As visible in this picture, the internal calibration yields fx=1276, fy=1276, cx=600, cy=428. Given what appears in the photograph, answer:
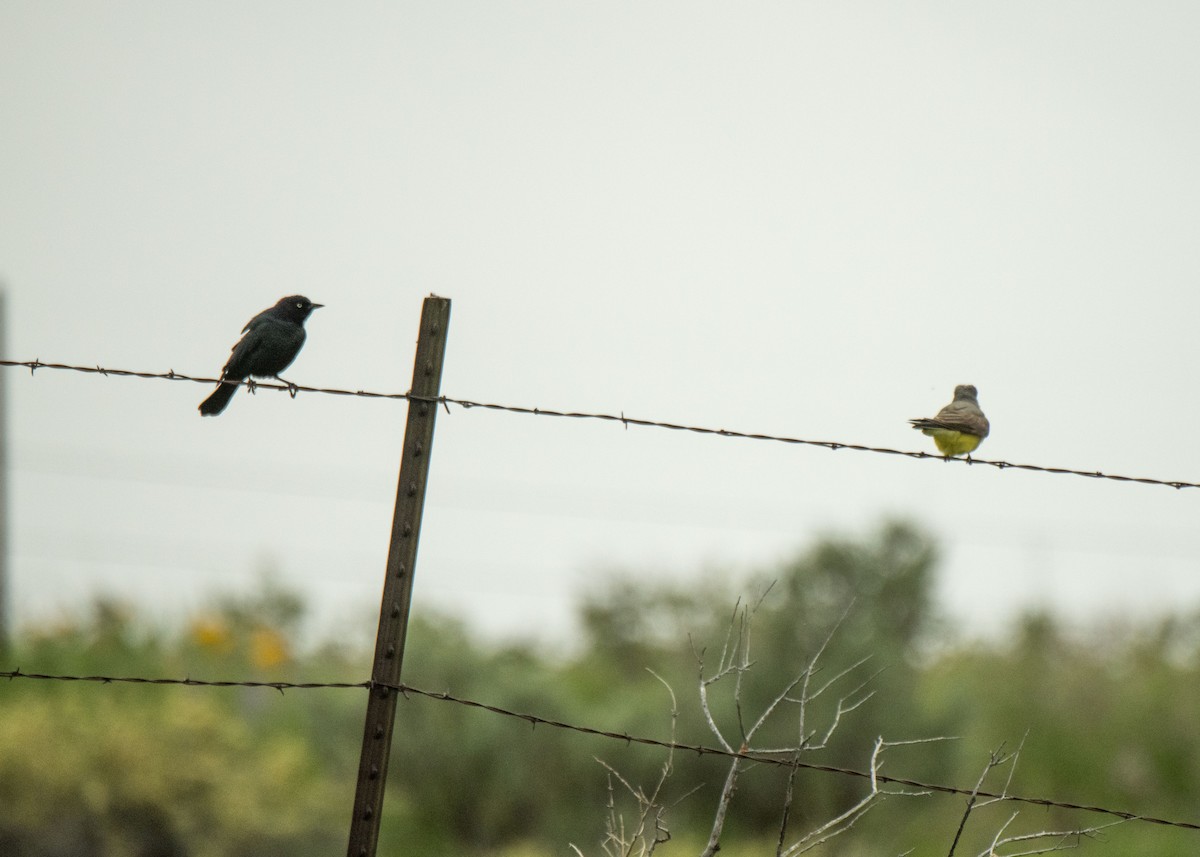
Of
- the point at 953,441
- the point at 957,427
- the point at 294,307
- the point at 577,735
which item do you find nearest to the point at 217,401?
the point at 294,307

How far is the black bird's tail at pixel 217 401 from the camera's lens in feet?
17.3

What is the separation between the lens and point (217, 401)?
5.32 meters

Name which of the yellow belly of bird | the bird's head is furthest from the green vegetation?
the bird's head

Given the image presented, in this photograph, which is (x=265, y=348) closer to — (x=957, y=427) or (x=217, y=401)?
(x=217, y=401)

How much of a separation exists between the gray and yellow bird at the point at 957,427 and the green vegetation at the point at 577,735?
9.75 feet

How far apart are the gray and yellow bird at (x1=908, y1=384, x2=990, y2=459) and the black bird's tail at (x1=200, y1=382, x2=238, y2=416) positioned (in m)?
3.17

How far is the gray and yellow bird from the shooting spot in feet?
20.2

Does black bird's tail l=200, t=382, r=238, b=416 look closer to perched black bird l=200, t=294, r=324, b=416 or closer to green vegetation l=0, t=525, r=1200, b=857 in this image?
perched black bird l=200, t=294, r=324, b=416

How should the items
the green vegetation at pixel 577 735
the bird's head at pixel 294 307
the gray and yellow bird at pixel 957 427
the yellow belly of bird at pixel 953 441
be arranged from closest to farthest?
1. the bird's head at pixel 294 307
2. the gray and yellow bird at pixel 957 427
3. the yellow belly of bird at pixel 953 441
4. the green vegetation at pixel 577 735

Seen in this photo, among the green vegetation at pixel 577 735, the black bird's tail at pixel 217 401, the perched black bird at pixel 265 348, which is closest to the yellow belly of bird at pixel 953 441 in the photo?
the green vegetation at pixel 577 735

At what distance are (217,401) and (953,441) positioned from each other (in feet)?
11.9

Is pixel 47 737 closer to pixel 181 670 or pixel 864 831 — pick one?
pixel 181 670

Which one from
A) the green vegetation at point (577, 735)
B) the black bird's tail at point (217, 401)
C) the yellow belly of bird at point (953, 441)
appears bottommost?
the green vegetation at point (577, 735)

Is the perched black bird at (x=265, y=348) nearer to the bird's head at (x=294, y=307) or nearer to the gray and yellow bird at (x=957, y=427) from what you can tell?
the bird's head at (x=294, y=307)
